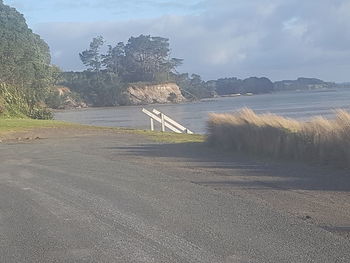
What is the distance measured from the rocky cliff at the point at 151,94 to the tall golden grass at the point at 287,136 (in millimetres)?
118390

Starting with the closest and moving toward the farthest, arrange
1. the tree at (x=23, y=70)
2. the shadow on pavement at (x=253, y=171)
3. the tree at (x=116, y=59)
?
the shadow on pavement at (x=253, y=171), the tree at (x=23, y=70), the tree at (x=116, y=59)

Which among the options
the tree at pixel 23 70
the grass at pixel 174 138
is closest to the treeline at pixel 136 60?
the tree at pixel 23 70

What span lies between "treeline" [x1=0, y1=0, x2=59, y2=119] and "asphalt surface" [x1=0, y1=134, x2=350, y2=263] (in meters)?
33.6

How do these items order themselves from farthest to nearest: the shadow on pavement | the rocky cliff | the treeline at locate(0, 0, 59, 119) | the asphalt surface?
the rocky cliff
the treeline at locate(0, 0, 59, 119)
the shadow on pavement
the asphalt surface

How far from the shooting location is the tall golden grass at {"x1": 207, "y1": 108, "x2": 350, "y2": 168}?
12.4m

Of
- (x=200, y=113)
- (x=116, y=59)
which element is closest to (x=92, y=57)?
(x=116, y=59)

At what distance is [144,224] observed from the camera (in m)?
7.73

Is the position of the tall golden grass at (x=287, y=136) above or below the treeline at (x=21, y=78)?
below

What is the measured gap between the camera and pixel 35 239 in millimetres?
7219

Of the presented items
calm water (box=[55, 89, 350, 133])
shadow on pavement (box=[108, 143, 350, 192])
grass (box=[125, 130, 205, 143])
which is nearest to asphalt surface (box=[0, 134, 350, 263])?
shadow on pavement (box=[108, 143, 350, 192])

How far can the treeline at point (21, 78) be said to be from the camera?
154 feet

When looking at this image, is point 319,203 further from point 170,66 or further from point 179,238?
point 170,66

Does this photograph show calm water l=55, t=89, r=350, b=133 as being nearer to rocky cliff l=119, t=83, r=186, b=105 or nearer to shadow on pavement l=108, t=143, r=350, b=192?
shadow on pavement l=108, t=143, r=350, b=192

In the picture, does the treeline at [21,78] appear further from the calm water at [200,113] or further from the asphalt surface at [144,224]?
the asphalt surface at [144,224]
